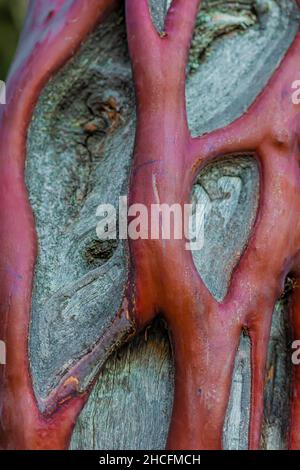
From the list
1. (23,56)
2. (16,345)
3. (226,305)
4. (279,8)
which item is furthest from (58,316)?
(279,8)

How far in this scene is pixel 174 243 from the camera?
840mm

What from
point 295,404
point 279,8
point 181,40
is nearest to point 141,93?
point 181,40

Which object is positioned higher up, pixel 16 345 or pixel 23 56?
pixel 23 56

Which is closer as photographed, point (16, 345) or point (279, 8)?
point (16, 345)

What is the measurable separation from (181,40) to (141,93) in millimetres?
77

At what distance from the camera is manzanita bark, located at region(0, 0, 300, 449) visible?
83 centimetres

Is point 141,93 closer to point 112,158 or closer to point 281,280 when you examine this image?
point 112,158

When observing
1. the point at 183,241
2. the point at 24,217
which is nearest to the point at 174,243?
the point at 183,241

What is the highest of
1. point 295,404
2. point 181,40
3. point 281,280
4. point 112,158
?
point 181,40

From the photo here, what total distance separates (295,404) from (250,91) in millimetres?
350

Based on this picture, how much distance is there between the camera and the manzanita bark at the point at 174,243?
826mm

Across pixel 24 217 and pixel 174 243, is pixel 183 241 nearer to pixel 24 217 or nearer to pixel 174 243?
pixel 174 243

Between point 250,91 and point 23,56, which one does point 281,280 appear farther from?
point 23,56

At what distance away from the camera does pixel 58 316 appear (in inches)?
35.0
